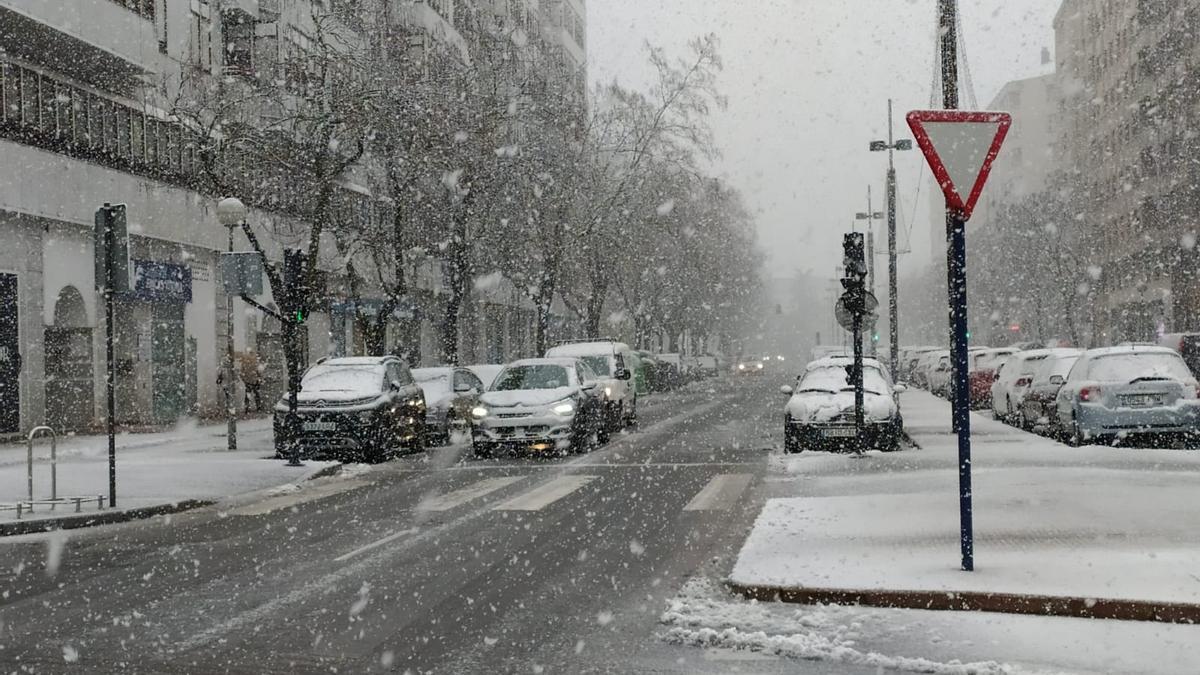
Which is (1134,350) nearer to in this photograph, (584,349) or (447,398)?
(447,398)

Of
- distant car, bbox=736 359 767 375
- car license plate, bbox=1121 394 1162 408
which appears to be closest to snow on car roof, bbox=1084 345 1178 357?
car license plate, bbox=1121 394 1162 408

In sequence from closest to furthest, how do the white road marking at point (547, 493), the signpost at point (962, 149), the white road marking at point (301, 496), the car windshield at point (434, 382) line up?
the signpost at point (962, 149)
the white road marking at point (547, 493)
the white road marking at point (301, 496)
the car windshield at point (434, 382)

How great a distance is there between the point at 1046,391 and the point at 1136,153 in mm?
50620

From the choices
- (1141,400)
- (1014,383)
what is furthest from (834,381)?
(1014,383)

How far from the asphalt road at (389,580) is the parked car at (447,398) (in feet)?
23.2

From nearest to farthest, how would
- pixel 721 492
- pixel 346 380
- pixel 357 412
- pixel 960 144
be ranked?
pixel 960 144 < pixel 721 492 < pixel 357 412 < pixel 346 380

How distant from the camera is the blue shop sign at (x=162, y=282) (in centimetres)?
2807

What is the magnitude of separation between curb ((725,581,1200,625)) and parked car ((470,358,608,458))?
12.0 metres

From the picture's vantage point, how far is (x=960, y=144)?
314 inches

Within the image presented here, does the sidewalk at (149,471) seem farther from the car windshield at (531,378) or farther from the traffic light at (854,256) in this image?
the traffic light at (854,256)

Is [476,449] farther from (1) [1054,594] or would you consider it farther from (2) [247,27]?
(2) [247,27]

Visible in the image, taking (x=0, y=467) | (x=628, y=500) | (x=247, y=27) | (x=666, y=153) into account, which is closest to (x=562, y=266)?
(x=666, y=153)

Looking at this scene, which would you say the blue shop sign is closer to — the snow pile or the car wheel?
the car wheel

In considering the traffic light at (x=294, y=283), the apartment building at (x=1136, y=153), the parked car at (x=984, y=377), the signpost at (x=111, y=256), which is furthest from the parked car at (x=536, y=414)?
the apartment building at (x=1136, y=153)
